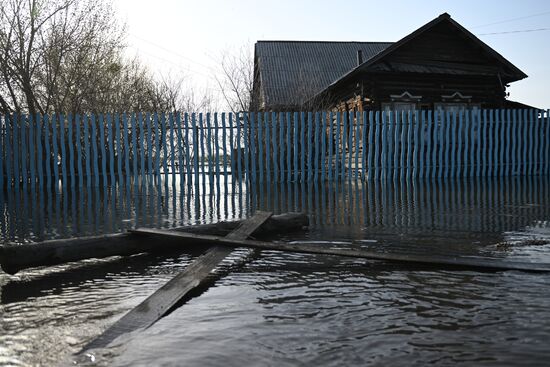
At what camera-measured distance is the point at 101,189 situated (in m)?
11.6

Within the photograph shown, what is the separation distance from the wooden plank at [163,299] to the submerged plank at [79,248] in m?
0.64

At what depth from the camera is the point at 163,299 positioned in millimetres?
2688

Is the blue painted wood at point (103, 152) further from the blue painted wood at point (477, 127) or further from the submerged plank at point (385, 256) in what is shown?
the blue painted wood at point (477, 127)

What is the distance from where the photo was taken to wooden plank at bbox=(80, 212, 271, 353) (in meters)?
2.25

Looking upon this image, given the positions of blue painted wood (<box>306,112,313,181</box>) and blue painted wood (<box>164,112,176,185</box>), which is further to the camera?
blue painted wood (<box>306,112,313,181</box>)

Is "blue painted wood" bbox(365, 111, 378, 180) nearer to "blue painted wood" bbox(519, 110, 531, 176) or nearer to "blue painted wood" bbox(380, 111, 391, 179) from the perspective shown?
"blue painted wood" bbox(380, 111, 391, 179)

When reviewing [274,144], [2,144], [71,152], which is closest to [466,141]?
[274,144]

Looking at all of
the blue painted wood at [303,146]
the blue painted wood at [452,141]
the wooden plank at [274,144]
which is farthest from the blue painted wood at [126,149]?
the blue painted wood at [452,141]

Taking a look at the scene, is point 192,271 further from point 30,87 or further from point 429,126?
point 30,87

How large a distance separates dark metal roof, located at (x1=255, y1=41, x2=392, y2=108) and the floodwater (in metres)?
18.4

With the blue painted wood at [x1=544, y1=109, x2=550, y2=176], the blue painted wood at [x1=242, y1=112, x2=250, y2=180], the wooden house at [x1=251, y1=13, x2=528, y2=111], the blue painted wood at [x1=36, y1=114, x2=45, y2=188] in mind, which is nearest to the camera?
the blue painted wood at [x1=36, y1=114, x2=45, y2=188]

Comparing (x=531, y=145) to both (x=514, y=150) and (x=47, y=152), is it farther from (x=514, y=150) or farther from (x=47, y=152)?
(x=47, y=152)

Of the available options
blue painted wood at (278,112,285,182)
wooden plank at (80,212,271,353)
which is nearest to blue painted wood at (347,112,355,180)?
blue painted wood at (278,112,285,182)

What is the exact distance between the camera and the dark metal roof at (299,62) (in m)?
24.1
